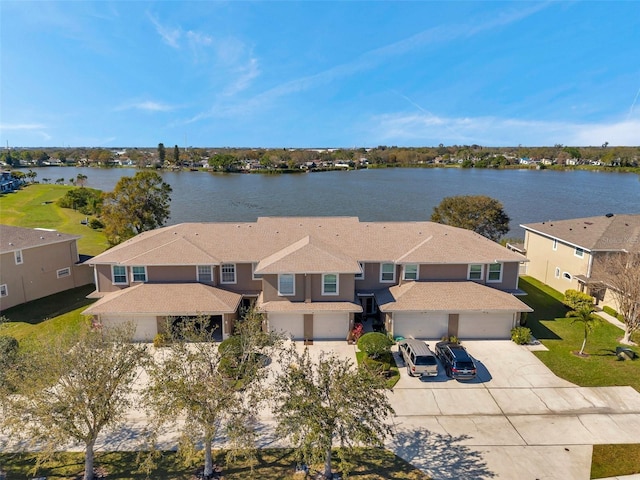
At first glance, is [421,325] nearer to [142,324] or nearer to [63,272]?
[142,324]

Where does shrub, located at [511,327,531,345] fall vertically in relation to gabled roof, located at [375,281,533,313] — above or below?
below

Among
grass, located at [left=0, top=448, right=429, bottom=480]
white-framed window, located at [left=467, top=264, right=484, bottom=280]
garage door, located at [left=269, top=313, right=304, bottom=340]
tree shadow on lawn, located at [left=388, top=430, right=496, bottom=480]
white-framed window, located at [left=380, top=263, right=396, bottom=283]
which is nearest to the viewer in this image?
grass, located at [left=0, top=448, right=429, bottom=480]

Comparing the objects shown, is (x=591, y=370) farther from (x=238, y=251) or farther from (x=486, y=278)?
(x=238, y=251)

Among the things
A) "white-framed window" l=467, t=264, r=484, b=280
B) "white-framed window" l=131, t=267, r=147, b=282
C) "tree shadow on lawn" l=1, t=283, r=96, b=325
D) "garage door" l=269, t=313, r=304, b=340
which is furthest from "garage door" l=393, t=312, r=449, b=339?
"tree shadow on lawn" l=1, t=283, r=96, b=325

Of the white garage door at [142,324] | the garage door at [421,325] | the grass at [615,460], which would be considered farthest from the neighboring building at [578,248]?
the white garage door at [142,324]

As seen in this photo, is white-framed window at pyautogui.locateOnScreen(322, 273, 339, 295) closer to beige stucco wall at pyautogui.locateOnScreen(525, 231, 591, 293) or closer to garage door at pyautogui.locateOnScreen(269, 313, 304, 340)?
garage door at pyautogui.locateOnScreen(269, 313, 304, 340)

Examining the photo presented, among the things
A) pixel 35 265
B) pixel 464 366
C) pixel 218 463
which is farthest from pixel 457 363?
pixel 35 265

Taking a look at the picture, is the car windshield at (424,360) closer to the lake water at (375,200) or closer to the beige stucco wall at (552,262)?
the beige stucco wall at (552,262)

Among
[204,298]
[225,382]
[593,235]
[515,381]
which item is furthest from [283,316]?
[593,235]
